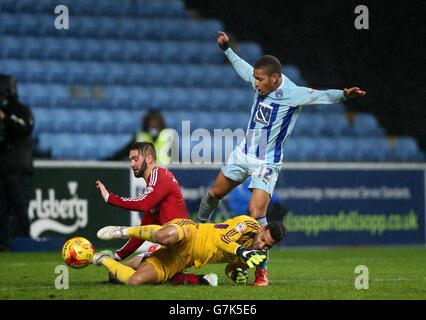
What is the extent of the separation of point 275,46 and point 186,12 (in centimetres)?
256

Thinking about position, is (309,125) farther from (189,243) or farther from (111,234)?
(111,234)

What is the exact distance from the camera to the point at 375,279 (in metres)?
6.55

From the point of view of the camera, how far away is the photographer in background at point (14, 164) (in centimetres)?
1002

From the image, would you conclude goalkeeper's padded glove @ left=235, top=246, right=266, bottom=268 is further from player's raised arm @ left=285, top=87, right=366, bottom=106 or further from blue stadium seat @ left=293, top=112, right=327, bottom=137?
blue stadium seat @ left=293, top=112, right=327, bottom=137

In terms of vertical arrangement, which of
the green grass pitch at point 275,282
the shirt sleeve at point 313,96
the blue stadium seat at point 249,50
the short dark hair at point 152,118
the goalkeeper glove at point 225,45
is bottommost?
the green grass pitch at point 275,282

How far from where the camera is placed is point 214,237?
5.62 metres

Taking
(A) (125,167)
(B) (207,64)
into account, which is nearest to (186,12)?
(B) (207,64)

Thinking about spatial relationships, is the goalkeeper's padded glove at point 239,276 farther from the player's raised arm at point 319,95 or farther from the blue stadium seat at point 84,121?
the blue stadium seat at point 84,121

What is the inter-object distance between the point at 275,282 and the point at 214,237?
90 centimetres

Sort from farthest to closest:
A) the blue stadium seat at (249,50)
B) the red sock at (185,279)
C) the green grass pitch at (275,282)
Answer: the blue stadium seat at (249,50), the red sock at (185,279), the green grass pitch at (275,282)

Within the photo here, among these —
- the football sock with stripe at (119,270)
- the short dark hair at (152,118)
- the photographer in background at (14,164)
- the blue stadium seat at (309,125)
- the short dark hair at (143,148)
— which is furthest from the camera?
the blue stadium seat at (309,125)

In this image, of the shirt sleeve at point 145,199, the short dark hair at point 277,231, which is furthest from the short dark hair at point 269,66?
the short dark hair at point 277,231

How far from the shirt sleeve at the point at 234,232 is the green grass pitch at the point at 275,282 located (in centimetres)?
31
